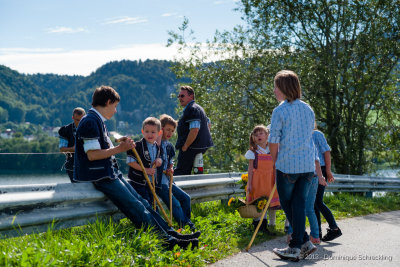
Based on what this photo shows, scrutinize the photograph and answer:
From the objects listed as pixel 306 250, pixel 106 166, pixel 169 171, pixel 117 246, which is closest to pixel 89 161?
pixel 106 166

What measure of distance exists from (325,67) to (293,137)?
947 cm

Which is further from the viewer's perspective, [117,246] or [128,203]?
[128,203]

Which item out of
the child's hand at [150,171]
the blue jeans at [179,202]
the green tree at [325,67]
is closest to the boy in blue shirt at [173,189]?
the blue jeans at [179,202]

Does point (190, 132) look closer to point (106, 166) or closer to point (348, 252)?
point (106, 166)

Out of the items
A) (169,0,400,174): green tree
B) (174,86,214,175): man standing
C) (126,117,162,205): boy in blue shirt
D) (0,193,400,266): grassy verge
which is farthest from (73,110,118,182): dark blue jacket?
(169,0,400,174): green tree

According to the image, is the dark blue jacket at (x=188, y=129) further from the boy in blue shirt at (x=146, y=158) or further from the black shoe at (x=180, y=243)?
the black shoe at (x=180, y=243)

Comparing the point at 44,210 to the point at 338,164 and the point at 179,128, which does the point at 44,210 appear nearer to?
the point at 179,128

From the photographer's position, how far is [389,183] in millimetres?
11859

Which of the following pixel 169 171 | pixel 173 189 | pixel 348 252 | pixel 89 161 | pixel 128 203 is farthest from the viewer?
pixel 173 189

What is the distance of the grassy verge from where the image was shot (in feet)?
11.1

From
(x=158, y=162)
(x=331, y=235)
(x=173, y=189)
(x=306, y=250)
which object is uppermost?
(x=158, y=162)

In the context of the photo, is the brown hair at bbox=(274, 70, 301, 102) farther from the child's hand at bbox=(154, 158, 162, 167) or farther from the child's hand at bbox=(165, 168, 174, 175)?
the child's hand at bbox=(165, 168, 174, 175)

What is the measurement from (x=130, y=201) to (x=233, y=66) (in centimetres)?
1068

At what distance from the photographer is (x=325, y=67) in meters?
13.3
